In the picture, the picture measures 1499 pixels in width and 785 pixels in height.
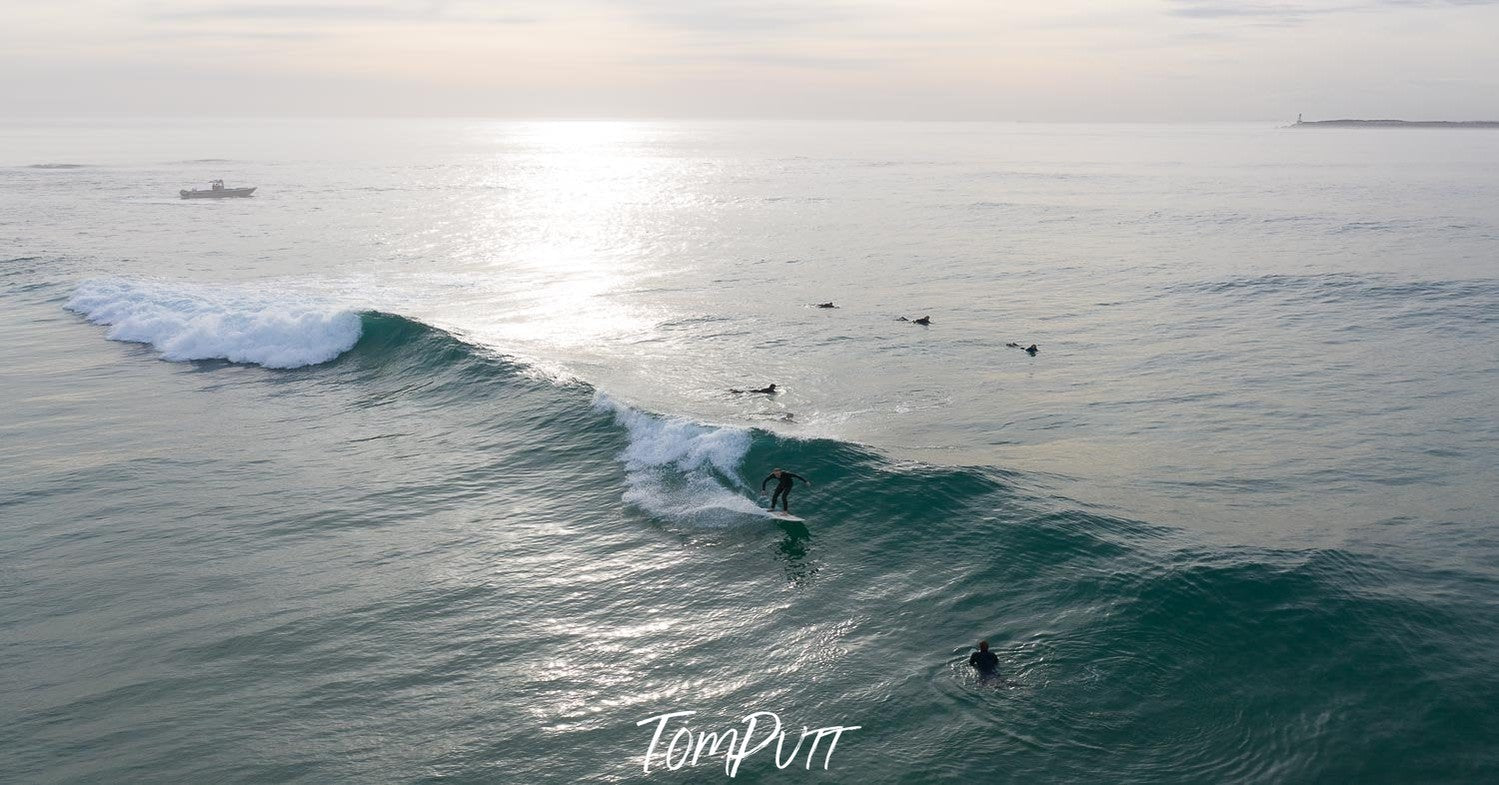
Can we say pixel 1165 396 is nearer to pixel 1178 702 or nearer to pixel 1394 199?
pixel 1178 702

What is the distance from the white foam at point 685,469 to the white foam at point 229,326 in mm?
15367

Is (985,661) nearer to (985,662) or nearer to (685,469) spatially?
(985,662)

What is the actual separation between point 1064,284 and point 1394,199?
185 feet

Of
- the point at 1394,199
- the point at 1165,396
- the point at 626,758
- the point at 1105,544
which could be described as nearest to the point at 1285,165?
the point at 1394,199

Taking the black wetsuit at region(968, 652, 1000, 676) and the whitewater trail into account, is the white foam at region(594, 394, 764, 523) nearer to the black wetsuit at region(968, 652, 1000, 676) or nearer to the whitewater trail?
the whitewater trail

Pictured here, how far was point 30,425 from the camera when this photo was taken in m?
25.9

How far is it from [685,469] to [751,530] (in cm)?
372

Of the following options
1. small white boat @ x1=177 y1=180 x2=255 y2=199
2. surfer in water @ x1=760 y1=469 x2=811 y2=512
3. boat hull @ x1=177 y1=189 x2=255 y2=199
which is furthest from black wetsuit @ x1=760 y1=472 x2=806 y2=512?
boat hull @ x1=177 y1=189 x2=255 y2=199

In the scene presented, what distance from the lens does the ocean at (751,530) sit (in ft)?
42.2

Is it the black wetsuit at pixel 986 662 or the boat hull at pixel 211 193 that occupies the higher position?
the boat hull at pixel 211 193

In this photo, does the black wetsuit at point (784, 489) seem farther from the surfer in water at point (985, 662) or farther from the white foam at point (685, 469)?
the surfer in water at point (985, 662)

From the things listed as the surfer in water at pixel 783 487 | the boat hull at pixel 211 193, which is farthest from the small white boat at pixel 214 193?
the surfer in water at pixel 783 487

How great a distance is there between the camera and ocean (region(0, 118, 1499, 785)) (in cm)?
1288

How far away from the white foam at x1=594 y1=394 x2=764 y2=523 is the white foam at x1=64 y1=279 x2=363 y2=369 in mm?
15367
